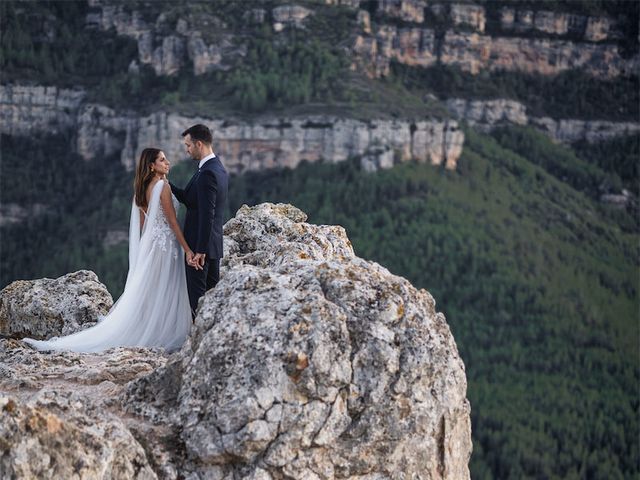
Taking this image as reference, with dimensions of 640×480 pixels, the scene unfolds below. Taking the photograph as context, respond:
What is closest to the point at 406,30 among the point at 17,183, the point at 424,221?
the point at 424,221

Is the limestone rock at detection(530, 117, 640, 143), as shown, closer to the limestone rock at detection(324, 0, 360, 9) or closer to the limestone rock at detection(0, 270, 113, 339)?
the limestone rock at detection(324, 0, 360, 9)

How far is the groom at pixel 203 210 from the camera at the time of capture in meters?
14.5

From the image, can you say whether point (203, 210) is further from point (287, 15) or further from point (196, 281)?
point (287, 15)

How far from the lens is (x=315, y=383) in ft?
37.7

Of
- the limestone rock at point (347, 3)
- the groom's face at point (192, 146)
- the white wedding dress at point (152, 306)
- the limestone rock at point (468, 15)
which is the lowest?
the limestone rock at point (468, 15)

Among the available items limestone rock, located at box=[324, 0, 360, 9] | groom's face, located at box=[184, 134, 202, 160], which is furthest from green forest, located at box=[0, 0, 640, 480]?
groom's face, located at box=[184, 134, 202, 160]

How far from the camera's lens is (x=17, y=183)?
10838 cm

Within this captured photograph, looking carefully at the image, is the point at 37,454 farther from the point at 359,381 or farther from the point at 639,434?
the point at 639,434

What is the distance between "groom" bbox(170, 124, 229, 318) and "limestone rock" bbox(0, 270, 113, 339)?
8.10 ft

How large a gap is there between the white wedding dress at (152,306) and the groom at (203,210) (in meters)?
0.39

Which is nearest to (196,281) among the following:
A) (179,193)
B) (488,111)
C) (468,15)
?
(179,193)

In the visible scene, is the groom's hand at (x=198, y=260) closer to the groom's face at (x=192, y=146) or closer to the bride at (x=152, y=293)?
the bride at (x=152, y=293)

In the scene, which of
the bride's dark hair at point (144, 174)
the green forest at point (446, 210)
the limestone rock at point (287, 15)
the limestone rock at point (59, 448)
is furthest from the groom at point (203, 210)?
the limestone rock at point (287, 15)

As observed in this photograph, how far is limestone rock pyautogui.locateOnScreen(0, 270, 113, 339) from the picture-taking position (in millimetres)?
17109
